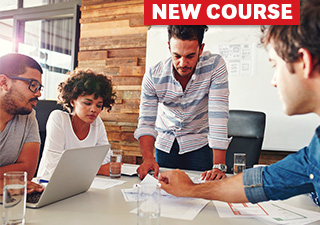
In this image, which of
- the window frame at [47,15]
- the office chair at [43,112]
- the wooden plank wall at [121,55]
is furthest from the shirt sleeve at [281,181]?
the window frame at [47,15]

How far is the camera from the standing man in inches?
65.5

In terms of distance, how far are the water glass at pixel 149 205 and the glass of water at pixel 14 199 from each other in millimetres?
319

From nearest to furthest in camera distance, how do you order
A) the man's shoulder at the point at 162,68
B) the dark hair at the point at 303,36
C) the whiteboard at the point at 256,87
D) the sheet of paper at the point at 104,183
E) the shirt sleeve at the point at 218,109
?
the dark hair at the point at 303,36
the sheet of paper at the point at 104,183
the shirt sleeve at the point at 218,109
the man's shoulder at the point at 162,68
the whiteboard at the point at 256,87

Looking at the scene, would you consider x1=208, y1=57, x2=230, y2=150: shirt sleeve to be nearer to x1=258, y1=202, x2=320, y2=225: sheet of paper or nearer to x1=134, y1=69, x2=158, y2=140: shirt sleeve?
x1=134, y1=69, x2=158, y2=140: shirt sleeve

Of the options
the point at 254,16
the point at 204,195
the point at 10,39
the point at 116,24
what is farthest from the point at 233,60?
the point at 10,39

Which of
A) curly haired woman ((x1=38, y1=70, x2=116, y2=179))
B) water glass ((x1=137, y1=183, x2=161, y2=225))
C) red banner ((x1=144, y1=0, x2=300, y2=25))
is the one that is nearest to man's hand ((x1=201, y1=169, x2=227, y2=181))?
curly haired woman ((x1=38, y1=70, x2=116, y2=179))

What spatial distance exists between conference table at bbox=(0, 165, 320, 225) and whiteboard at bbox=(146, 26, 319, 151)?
1480 mm

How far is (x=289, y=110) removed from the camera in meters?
0.81

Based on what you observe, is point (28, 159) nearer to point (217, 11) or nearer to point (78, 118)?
point (78, 118)

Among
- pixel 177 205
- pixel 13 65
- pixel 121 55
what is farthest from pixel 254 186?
pixel 121 55

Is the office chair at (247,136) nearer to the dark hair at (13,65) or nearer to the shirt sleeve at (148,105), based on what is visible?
the shirt sleeve at (148,105)

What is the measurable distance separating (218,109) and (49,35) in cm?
294

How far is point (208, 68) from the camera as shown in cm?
175

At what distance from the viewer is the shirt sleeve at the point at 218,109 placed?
164 centimetres
